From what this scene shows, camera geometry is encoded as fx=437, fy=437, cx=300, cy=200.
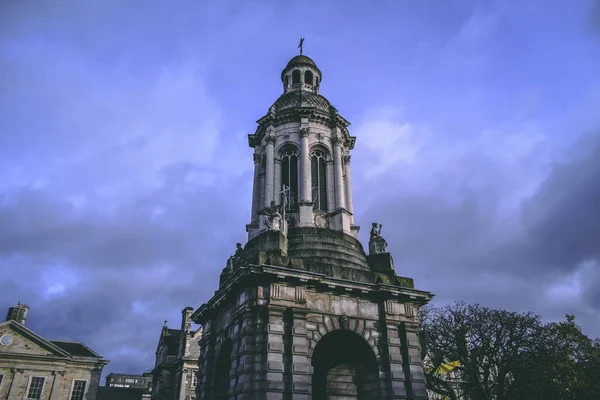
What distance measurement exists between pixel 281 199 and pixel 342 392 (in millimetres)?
10212

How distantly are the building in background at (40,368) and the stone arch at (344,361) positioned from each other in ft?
121

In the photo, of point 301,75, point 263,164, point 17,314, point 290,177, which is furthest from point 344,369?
point 17,314

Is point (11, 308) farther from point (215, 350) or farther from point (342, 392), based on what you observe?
point (342, 392)

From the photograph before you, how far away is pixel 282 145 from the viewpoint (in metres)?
25.4

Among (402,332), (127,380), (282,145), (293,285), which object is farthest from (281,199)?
(127,380)

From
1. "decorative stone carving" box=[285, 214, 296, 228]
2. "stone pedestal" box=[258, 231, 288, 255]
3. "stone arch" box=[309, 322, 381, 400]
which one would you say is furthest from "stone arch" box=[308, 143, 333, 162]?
"stone arch" box=[309, 322, 381, 400]

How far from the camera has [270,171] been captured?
24.6 metres

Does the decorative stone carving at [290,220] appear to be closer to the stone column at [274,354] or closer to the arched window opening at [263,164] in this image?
the arched window opening at [263,164]

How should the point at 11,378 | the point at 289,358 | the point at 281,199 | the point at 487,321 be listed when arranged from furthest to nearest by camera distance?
the point at 11,378 < the point at 487,321 < the point at 281,199 < the point at 289,358

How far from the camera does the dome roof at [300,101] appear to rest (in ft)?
85.8

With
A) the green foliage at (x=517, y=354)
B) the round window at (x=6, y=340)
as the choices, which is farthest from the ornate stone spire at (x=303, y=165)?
the round window at (x=6, y=340)

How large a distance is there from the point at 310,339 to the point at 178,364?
122ft

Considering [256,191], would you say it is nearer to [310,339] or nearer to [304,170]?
[304,170]

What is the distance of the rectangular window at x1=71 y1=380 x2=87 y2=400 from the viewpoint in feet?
149
